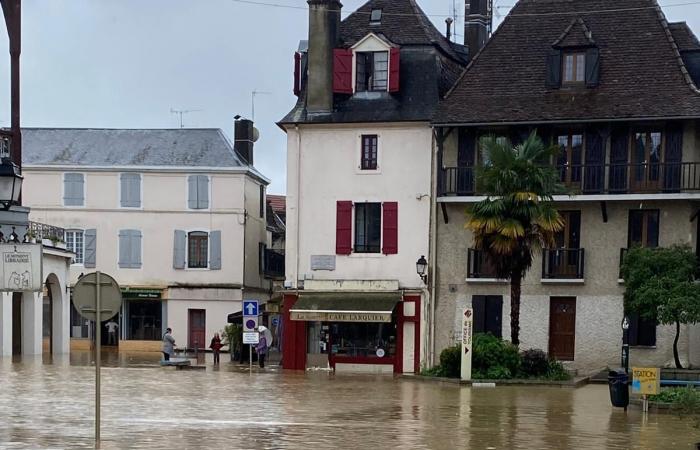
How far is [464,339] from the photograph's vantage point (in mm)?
32031

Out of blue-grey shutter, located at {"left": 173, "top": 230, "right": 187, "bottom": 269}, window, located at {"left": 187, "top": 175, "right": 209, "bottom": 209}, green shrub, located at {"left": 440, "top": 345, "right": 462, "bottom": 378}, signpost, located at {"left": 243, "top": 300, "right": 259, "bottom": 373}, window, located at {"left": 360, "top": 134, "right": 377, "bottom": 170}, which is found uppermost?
window, located at {"left": 360, "top": 134, "right": 377, "bottom": 170}

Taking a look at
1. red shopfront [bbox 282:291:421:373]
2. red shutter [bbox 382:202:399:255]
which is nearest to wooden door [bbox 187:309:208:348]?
red shopfront [bbox 282:291:421:373]

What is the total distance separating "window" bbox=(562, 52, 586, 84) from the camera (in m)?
37.9

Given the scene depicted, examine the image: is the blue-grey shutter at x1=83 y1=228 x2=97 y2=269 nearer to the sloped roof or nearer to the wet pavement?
the sloped roof

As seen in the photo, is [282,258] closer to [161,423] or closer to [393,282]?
[393,282]

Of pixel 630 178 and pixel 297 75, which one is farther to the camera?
pixel 297 75

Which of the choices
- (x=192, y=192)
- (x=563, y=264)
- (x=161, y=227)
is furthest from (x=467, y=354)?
(x=161, y=227)

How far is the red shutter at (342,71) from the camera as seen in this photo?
131 ft

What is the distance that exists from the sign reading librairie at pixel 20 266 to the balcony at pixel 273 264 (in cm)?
4736

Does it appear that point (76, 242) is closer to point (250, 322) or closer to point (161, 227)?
point (161, 227)

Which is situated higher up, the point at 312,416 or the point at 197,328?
the point at 312,416

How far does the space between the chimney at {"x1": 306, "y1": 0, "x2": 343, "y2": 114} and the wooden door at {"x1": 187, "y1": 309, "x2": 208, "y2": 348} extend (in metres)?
18.7

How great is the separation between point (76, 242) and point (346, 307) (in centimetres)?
2162

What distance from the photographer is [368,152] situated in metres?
39.8
